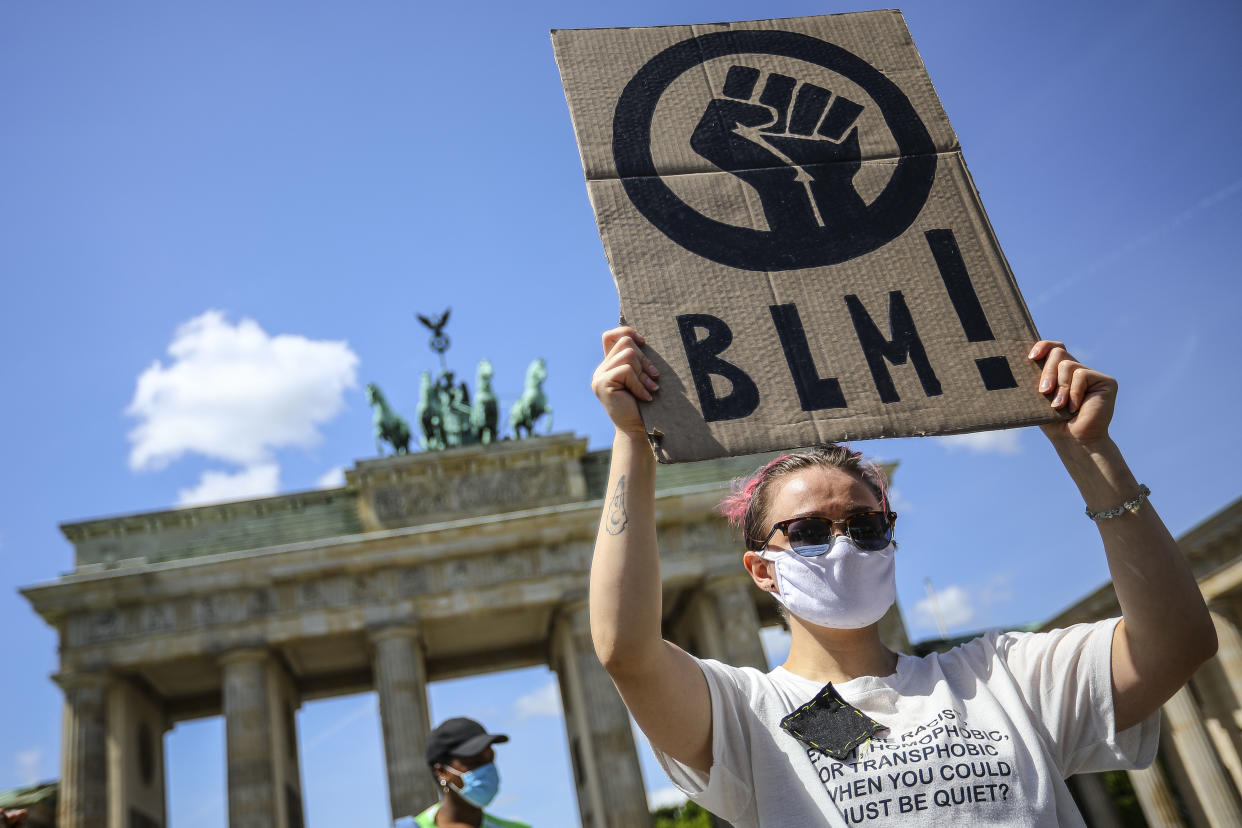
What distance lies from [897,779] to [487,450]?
28.3 m

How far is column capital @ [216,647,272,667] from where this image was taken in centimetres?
2727

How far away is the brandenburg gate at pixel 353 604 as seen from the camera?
26.7 metres

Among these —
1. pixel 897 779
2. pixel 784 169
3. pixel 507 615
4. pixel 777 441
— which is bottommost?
pixel 897 779

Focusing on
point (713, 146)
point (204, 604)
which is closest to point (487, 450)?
point (204, 604)

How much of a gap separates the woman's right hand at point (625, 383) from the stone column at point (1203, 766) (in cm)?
2639

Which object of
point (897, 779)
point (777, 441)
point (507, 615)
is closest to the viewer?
point (897, 779)

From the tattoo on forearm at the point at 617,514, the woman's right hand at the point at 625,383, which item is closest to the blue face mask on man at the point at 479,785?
the tattoo on forearm at the point at 617,514

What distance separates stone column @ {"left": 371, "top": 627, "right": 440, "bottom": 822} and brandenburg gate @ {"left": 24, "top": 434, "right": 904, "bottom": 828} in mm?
50

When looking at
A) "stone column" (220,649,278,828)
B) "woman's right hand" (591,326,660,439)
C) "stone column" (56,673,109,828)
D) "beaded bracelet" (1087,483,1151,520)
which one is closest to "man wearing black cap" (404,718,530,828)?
"woman's right hand" (591,326,660,439)

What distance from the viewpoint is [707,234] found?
2967 mm

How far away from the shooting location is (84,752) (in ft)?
85.9

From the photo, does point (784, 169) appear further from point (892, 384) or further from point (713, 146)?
point (892, 384)

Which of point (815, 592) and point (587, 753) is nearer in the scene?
point (815, 592)

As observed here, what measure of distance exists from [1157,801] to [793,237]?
29.7 metres
